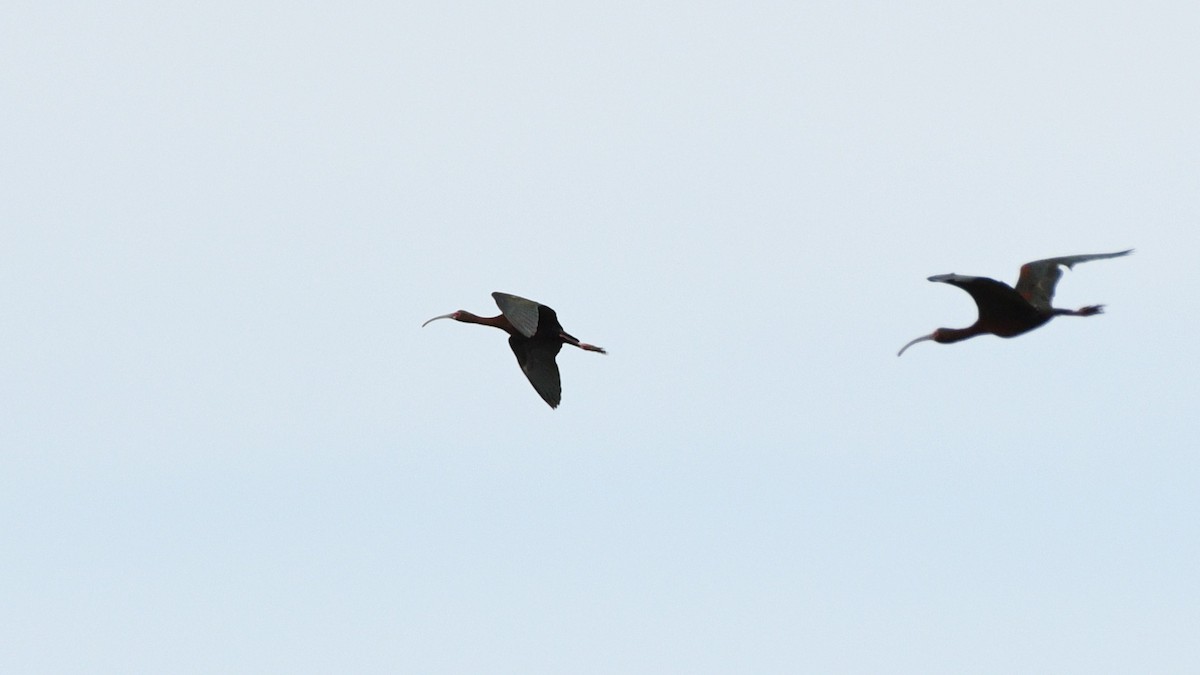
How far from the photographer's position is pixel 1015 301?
2306cm

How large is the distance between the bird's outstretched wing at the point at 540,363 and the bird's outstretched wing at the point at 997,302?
25.7 ft

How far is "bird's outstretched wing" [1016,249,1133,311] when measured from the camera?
81.3 feet

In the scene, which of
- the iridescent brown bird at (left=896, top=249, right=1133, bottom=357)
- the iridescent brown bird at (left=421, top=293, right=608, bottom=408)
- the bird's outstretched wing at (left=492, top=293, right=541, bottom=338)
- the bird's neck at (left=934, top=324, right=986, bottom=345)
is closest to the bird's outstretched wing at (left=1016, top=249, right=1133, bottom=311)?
Result: the iridescent brown bird at (left=896, top=249, right=1133, bottom=357)

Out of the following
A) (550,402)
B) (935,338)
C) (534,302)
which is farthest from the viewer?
(550,402)

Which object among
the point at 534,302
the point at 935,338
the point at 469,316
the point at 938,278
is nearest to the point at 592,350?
the point at 469,316

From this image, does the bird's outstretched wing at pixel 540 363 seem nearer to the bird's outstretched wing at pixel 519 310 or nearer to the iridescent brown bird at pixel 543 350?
the iridescent brown bird at pixel 543 350

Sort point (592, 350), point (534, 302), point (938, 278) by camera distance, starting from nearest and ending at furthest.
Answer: point (938, 278) → point (534, 302) → point (592, 350)

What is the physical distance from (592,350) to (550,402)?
2992mm

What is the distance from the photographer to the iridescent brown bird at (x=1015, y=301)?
2223 cm

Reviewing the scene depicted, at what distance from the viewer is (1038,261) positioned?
82.9 ft

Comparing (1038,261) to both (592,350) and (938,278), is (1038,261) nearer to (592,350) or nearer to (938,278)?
(938,278)

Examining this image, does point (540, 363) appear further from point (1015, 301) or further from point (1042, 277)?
point (1015, 301)

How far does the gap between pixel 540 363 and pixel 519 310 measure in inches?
148

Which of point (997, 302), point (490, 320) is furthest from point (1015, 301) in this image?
point (490, 320)
